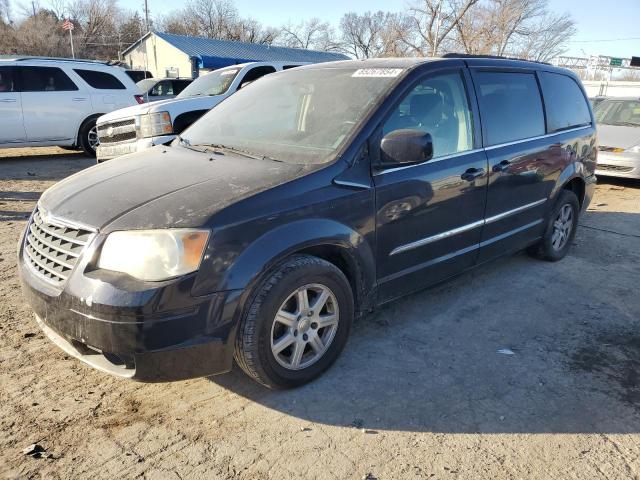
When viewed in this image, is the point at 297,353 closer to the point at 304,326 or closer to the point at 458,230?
the point at 304,326

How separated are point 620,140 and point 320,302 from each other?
846cm

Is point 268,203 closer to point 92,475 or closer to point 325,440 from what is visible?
point 325,440

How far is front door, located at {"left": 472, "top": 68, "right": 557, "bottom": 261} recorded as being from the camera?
393 cm

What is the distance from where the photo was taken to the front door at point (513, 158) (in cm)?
393

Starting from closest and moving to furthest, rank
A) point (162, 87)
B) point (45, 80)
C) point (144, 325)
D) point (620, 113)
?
point (144, 325) < point (620, 113) < point (45, 80) < point (162, 87)

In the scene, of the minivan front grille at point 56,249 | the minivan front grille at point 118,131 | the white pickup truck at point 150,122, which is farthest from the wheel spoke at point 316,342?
the minivan front grille at point 118,131

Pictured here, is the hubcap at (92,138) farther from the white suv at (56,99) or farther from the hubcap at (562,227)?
the hubcap at (562,227)

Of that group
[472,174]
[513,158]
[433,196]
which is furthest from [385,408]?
[513,158]

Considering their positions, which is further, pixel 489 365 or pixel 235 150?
pixel 235 150

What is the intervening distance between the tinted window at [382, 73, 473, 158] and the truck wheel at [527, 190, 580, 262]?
1.70 metres

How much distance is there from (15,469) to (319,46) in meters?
75.7

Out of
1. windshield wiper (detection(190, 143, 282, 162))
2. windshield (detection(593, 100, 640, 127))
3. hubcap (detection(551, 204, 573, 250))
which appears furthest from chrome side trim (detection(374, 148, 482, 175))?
windshield (detection(593, 100, 640, 127))

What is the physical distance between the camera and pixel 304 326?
9.37 feet

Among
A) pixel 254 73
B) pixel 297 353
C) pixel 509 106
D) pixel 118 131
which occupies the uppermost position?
pixel 254 73
